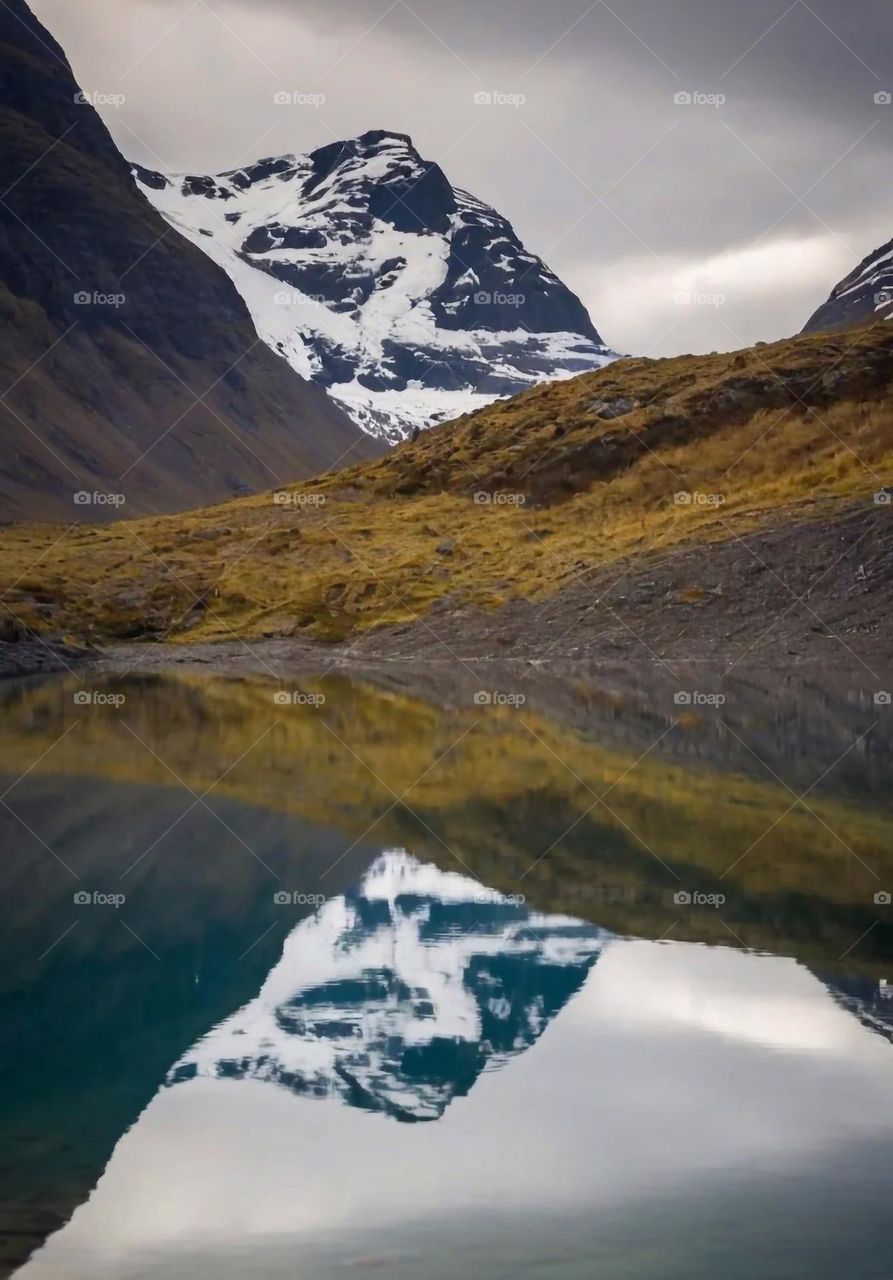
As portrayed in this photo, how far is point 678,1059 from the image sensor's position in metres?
10.7

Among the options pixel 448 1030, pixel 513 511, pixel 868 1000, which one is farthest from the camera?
pixel 513 511

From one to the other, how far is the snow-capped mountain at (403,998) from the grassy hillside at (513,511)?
2065 inches

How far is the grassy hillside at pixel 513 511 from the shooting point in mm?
70062

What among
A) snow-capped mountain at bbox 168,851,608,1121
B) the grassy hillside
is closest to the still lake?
snow-capped mountain at bbox 168,851,608,1121

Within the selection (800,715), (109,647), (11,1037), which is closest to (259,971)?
(11,1037)

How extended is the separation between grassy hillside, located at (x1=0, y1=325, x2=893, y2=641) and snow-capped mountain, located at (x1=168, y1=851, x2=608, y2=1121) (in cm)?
5245

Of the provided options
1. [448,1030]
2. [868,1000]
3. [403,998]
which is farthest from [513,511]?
[448,1030]

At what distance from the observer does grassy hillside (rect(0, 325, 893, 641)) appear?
70062mm

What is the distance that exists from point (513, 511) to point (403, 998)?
2696 inches

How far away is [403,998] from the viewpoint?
487 inches

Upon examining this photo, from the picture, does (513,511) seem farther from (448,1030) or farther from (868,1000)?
(448,1030)

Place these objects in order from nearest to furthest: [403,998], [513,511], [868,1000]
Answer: [868,1000], [403,998], [513,511]

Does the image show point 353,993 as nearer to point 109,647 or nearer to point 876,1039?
point 876,1039

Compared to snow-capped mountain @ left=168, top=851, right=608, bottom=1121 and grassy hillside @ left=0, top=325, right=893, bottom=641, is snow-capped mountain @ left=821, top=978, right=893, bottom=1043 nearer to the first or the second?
snow-capped mountain @ left=168, top=851, right=608, bottom=1121
